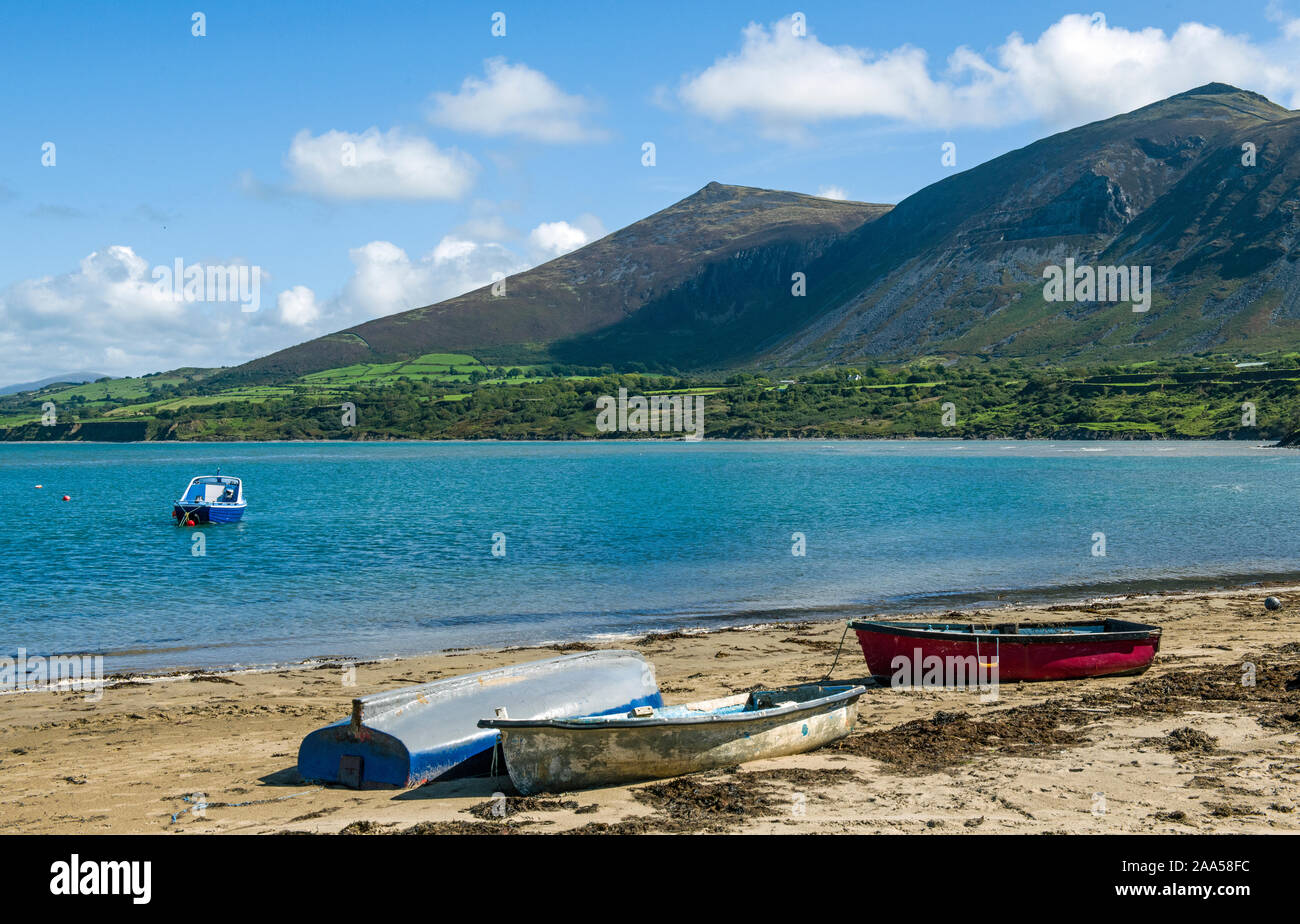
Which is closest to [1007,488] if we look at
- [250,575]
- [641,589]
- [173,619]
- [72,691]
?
[641,589]

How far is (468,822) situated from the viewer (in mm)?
12648

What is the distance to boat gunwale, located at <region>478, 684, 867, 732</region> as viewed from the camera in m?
13.7

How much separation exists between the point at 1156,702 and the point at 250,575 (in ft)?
106

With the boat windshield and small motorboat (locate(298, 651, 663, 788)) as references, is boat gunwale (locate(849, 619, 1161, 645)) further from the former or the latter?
the boat windshield

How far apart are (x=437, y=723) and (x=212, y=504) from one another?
5045 cm

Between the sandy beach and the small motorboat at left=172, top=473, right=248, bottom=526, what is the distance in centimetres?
4028

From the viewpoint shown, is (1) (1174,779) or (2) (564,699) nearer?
(1) (1174,779)

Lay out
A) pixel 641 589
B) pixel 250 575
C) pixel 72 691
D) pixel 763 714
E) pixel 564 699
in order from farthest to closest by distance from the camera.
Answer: pixel 250 575 → pixel 641 589 → pixel 72 691 → pixel 564 699 → pixel 763 714

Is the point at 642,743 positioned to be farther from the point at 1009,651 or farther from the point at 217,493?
the point at 217,493

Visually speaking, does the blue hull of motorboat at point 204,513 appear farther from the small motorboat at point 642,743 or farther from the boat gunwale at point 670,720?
the small motorboat at point 642,743

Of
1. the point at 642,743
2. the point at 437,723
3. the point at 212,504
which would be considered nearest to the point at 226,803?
the point at 437,723

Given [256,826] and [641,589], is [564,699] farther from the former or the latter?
[641,589]

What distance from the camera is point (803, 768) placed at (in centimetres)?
1474

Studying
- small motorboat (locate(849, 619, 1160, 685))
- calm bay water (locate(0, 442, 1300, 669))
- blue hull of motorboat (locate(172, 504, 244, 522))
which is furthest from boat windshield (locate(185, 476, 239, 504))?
small motorboat (locate(849, 619, 1160, 685))
